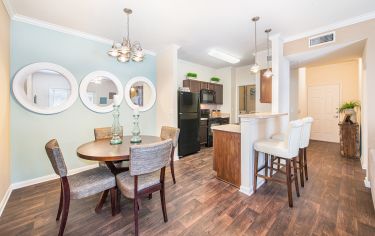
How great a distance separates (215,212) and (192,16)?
9.31ft

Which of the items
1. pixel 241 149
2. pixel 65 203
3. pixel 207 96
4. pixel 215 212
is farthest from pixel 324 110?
pixel 65 203

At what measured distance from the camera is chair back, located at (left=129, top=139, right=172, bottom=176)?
60.1 inches

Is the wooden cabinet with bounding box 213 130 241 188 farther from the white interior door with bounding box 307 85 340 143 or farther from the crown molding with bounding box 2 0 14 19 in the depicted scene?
the white interior door with bounding box 307 85 340 143

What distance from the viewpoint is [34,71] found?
2.70 m

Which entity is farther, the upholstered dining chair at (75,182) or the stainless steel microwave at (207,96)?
the stainless steel microwave at (207,96)

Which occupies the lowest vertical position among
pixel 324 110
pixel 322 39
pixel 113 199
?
pixel 113 199

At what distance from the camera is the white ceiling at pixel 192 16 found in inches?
91.0

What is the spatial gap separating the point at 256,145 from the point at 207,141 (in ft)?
9.20

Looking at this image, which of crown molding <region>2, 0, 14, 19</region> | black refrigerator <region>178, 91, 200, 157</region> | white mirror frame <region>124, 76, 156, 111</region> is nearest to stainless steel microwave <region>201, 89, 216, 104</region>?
black refrigerator <region>178, 91, 200, 157</region>

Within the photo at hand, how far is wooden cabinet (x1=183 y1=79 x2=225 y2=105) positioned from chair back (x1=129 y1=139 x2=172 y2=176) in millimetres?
3535

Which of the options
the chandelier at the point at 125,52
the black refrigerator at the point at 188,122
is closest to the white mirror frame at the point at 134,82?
the black refrigerator at the point at 188,122

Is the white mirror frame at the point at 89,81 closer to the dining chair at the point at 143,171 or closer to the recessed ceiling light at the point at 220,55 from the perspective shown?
the dining chair at the point at 143,171

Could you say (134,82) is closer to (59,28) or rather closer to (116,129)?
(59,28)

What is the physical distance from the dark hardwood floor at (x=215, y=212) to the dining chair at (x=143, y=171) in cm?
33
